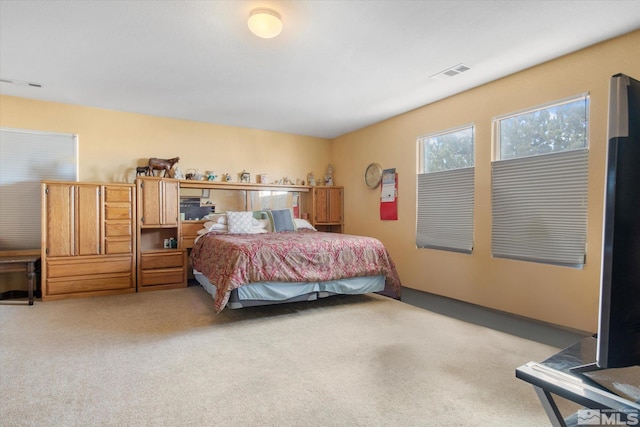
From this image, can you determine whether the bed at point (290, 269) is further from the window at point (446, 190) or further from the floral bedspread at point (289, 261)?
the window at point (446, 190)

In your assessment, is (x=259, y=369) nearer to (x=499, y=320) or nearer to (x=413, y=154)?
(x=499, y=320)

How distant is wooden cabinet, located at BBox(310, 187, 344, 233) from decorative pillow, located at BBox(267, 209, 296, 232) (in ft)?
2.65

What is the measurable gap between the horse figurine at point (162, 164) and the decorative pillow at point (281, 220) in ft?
5.39

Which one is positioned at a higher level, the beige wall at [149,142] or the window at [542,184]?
the beige wall at [149,142]

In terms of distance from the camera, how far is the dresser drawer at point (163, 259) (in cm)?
452

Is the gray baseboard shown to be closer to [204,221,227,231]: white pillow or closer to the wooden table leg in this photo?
[204,221,227,231]: white pillow

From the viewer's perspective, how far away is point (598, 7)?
2.31 metres

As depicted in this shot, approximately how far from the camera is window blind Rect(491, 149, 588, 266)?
2951 millimetres

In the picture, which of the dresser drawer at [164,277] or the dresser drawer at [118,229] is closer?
the dresser drawer at [118,229]

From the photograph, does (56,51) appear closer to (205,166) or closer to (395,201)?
(205,166)

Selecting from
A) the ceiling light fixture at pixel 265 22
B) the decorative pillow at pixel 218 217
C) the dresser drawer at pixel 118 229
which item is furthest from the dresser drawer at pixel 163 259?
the ceiling light fixture at pixel 265 22

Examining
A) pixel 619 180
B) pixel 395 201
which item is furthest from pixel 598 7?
pixel 395 201

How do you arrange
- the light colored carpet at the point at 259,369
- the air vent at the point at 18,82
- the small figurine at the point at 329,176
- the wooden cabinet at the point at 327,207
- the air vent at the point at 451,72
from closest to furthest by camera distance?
the light colored carpet at the point at 259,369 < the air vent at the point at 451,72 < the air vent at the point at 18,82 < the wooden cabinet at the point at 327,207 < the small figurine at the point at 329,176

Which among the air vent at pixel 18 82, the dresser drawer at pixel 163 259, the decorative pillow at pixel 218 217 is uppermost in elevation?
the air vent at pixel 18 82
